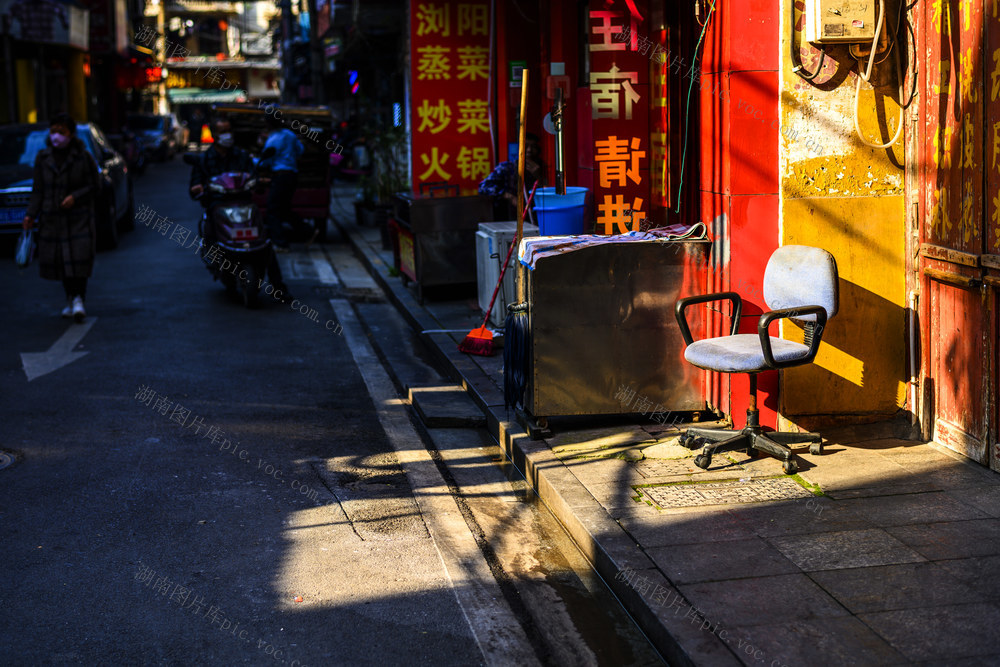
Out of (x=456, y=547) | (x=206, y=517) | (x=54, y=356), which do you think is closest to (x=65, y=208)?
(x=54, y=356)

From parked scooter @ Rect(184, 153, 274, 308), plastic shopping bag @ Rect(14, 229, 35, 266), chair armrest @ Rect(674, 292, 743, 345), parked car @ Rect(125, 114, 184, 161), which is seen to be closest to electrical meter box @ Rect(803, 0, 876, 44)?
chair armrest @ Rect(674, 292, 743, 345)

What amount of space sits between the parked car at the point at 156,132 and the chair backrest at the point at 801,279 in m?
38.0

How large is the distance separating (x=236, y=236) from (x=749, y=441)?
22.7ft

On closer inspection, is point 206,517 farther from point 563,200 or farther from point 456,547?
point 563,200

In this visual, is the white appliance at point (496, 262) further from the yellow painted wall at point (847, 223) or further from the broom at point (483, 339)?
the yellow painted wall at point (847, 223)

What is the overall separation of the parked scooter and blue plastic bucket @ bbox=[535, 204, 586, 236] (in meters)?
4.24

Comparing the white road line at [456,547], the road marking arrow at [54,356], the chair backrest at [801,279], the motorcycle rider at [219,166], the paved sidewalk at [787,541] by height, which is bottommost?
the white road line at [456,547]

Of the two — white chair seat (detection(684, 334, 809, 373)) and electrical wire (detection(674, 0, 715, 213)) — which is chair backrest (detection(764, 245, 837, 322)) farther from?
electrical wire (detection(674, 0, 715, 213))

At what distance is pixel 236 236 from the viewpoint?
37.0 feet

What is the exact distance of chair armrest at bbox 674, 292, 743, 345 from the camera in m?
5.95

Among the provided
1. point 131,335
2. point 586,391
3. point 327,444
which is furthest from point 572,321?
point 131,335

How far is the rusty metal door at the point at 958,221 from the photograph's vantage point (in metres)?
5.45

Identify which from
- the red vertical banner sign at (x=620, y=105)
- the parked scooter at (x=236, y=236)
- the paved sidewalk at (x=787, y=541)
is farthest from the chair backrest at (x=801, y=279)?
the parked scooter at (x=236, y=236)

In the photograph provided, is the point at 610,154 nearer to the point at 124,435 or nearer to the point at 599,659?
the point at 124,435
